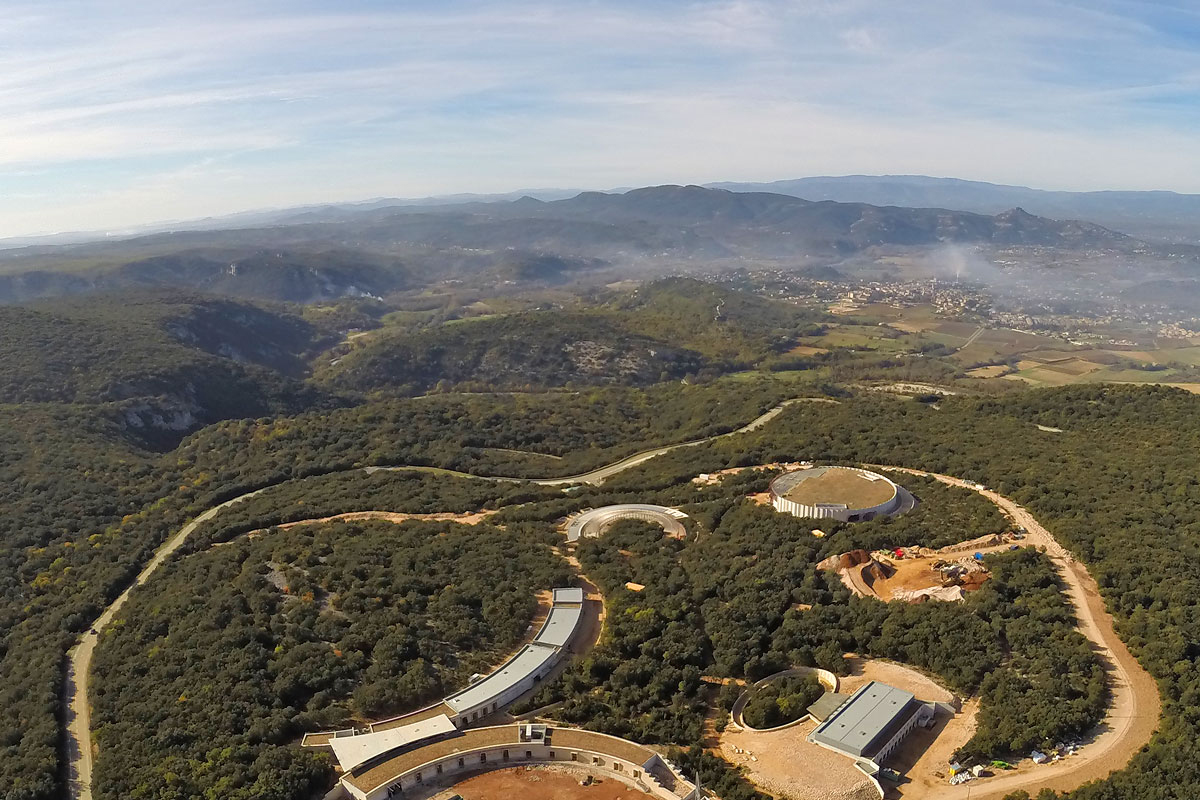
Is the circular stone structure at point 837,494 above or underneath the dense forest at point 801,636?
above

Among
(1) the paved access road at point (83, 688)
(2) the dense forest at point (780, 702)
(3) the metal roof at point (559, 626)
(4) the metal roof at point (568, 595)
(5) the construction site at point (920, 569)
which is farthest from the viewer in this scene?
(4) the metal roof at point (568, 595)

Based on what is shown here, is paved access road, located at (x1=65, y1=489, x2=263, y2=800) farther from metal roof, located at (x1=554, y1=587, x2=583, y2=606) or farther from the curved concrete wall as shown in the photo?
metal roof, located at (x1=554, y1=587, x2=583, y2=606)

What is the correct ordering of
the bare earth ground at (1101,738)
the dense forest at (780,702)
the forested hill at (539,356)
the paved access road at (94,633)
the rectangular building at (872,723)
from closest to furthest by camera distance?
the bare earth ground at (1101,738) < the rectangular building at (872,723) < the paved access road at (94,633) < the dense forest at (780,702) < the forested hill at (539,356)

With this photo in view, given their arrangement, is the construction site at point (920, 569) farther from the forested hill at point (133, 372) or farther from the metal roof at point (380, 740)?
the forested hill at point (133, 372)

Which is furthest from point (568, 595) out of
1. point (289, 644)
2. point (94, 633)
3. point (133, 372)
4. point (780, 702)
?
point (133, 372)

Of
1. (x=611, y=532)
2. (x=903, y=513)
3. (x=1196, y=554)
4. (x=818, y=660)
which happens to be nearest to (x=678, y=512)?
(x=611, y=532)

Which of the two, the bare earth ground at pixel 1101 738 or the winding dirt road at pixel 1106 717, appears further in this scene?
the winding dirt road at pixel 1106 717

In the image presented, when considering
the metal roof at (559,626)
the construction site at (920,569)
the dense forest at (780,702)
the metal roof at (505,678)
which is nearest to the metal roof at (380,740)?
the metal roof at (505,678)
